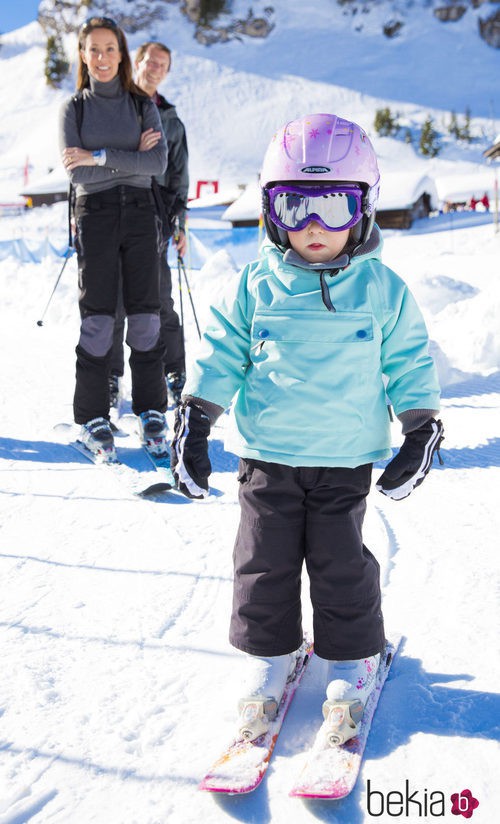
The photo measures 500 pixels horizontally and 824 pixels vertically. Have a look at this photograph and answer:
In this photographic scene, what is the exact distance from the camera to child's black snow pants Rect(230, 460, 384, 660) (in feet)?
6.73

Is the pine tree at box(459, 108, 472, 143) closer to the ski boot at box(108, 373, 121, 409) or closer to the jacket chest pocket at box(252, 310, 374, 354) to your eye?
the ski boot at box(108, 373, 121, 409)

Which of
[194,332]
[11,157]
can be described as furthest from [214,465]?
[11,157]

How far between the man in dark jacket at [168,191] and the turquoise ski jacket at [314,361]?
2.92 meters

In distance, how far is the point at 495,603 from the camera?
2.57m

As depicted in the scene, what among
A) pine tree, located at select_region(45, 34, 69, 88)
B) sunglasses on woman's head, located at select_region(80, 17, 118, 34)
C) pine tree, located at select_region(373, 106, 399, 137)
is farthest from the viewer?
pine tree, located at select_region(45, 34, 69, 88)

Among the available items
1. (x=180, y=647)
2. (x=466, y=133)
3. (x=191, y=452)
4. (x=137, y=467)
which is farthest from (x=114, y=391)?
(x=466, y=133)

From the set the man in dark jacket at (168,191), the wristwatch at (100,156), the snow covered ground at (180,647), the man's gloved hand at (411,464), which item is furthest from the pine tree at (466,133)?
the man's gloved hand at (411,464)

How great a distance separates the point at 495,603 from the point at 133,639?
4.06ft

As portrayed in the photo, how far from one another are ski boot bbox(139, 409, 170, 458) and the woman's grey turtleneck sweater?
1.28 meters

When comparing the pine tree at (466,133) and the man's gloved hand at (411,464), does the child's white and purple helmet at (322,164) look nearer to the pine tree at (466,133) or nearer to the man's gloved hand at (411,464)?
the man's gloved hand at (411,464)

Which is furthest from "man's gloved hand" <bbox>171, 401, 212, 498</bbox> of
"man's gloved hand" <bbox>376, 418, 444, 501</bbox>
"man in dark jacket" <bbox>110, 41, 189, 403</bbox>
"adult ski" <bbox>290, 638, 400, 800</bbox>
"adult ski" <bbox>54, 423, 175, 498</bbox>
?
"man in dark jacket" <bbox>110, 41, 189, 403</bbox>

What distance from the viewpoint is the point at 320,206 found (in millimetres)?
2080

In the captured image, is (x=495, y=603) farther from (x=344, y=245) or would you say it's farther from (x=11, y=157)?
(x=11, y=157)

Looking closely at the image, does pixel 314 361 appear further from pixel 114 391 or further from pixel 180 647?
pixel 114 391
